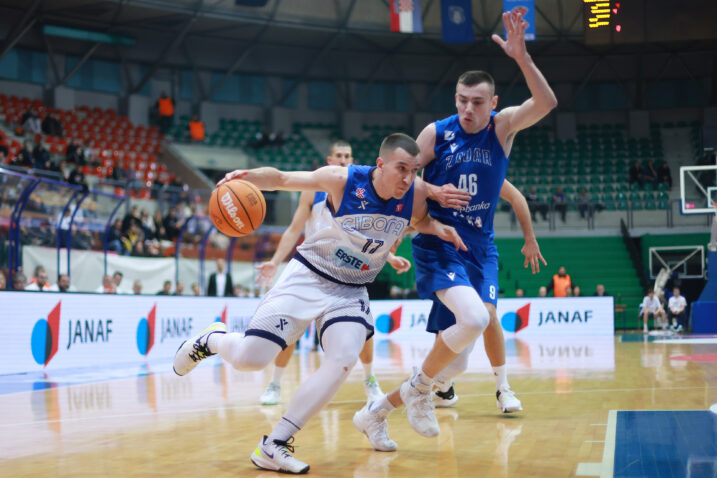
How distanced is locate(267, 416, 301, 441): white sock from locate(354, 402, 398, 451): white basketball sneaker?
668mm

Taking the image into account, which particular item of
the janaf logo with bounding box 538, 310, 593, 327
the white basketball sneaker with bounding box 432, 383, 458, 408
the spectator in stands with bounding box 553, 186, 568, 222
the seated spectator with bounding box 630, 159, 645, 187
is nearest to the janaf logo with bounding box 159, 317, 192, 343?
the white basketball sneaker with bounding box 432, 383, 458, 408

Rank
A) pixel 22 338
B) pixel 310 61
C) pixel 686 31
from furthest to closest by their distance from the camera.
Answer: pixel 310 61
pixel 686 31
pixel 22 338

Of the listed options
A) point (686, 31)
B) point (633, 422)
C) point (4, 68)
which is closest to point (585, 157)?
point (686, 31)

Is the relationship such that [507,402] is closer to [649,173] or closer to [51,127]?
[51,127]

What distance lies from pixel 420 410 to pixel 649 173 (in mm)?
26776

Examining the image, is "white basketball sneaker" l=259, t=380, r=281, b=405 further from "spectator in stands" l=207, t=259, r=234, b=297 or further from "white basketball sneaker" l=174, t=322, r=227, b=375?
"spectator in stands" l=207, t=259, r=234, b=297

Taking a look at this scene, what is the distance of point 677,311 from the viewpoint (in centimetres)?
2127

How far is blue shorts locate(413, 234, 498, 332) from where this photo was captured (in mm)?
4977

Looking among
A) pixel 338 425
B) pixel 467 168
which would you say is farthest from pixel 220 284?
pixel 467 168

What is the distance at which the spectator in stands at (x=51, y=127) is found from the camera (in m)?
24.0

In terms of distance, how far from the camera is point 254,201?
4746 millimetres

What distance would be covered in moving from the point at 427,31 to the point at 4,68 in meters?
16.0

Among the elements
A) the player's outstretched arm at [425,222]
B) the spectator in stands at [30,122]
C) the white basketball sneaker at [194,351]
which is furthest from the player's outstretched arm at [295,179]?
the spectator in stands at [30,122]

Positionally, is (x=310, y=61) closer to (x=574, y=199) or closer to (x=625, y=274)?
(x=574, y=199)
